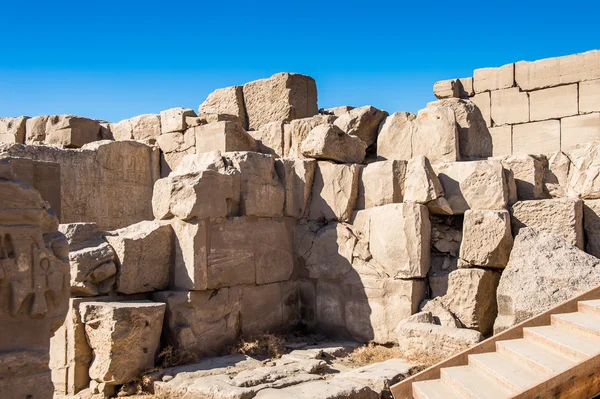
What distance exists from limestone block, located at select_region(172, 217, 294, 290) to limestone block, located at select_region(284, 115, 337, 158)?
4.86ft

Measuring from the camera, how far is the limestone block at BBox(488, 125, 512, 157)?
917cm

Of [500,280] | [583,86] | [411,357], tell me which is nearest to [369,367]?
[411,357]

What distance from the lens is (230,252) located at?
689cm

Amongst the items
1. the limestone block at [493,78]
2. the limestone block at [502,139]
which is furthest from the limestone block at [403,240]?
the limestone block at [493,78]

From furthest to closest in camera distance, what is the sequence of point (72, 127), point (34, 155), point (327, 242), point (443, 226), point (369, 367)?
point (72, 127) → point (34, 155) → point (327, 242) → point (443, 226) → point (369, 367)

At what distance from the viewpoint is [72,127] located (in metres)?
10.6

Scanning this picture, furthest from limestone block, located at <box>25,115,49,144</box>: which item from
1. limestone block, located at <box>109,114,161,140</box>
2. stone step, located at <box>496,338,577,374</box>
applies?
stone step, located at <box>496,338,577,374</box>

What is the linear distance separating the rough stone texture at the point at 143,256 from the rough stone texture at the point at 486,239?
135 inches

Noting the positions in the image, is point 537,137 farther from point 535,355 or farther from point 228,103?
point 535,355

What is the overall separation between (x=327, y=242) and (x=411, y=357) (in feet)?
6.83

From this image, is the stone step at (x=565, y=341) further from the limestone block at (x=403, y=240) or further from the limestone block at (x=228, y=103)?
the limestone block at (x=228, y=103)

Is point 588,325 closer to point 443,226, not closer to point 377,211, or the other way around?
point 443,226

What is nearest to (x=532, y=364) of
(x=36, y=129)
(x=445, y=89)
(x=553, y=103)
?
(x=553, y=103)

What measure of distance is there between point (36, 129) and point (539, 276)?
9433 millimetres
